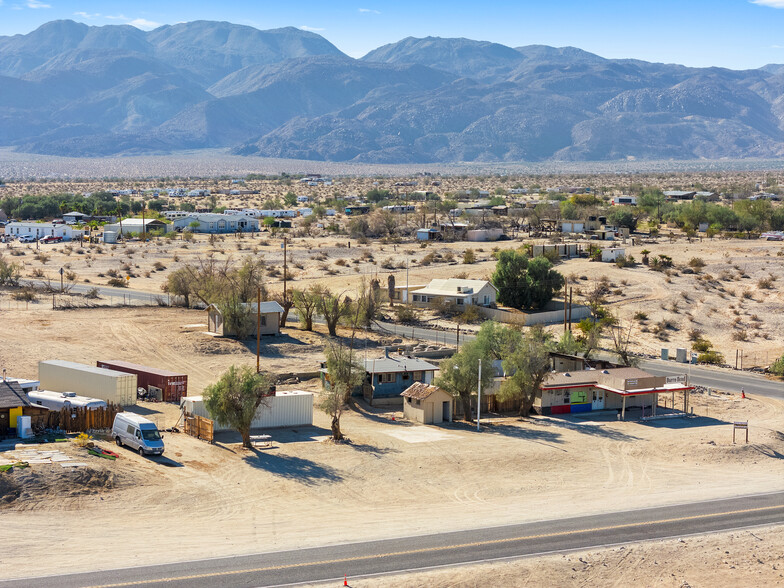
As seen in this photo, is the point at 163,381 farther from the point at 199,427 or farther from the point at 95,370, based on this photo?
→ the point at 199,427

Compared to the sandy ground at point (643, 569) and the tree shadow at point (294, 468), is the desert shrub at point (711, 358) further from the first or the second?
the tree shadow at point (294, 468)

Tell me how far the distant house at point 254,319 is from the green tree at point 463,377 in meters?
16.8

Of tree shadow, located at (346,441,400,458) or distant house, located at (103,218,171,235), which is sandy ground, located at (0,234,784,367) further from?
tree shadow, located at (346,441,400,458)

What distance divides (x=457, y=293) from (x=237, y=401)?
35394 millimetres

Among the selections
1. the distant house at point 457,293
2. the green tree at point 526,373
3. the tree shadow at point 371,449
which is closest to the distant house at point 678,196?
the distant house at point 457,293

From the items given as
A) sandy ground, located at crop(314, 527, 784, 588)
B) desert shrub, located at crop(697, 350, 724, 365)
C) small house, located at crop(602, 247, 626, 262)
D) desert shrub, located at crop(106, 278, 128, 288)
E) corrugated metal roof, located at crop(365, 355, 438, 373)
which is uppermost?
small house, located at crop(602, 247, 626, 262)

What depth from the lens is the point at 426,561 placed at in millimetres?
26391

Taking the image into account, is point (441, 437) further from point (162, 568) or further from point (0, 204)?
point (0, 204)

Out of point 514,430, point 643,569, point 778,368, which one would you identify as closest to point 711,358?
point 778,368

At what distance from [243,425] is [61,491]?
8.33 m

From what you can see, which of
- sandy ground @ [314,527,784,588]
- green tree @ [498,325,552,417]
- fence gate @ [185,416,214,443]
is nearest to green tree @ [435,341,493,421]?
green tree @ [498,325,552,417]

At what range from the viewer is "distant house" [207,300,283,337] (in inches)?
2271

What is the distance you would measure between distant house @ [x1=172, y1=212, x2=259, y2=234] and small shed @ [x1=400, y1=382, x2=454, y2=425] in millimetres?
78945

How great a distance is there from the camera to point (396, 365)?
1852 inches
